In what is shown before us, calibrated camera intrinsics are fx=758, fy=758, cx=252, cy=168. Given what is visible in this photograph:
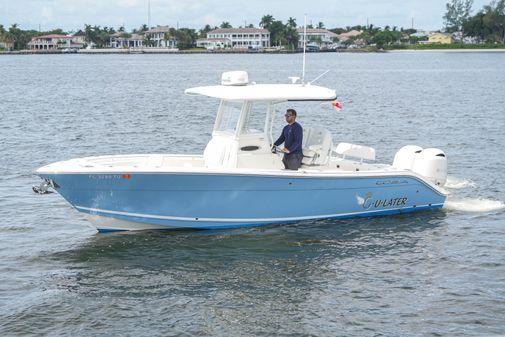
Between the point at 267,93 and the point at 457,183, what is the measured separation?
26.6 feet

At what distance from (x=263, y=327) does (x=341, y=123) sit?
2712 centimetres

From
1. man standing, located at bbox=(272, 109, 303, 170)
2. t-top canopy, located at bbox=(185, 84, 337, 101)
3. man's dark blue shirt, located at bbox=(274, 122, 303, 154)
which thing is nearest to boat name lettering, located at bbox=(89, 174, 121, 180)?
t-top canopy, located at bbox=(185, 84, 337, 101)

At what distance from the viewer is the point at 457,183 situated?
70.5 feet

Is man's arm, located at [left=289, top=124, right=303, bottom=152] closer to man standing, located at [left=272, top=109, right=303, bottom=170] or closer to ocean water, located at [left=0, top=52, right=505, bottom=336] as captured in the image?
man standing, located at [left=272, top=109, right=303, bottom=170]

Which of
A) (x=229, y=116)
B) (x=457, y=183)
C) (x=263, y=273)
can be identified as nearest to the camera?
(x=263, y=273)

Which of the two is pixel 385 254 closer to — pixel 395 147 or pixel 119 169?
pixel 119 169

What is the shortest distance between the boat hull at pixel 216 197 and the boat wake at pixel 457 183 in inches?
174

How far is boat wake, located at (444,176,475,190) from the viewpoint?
21.0 m

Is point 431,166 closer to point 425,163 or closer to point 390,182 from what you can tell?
point 425,163

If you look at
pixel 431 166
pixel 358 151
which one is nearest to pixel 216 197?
pixel 358 151

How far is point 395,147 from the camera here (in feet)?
96.1

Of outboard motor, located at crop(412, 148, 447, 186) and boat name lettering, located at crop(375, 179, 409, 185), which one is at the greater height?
outboard motor, located at crop(412, 148, 447, 186)

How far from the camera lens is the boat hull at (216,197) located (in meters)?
14.7

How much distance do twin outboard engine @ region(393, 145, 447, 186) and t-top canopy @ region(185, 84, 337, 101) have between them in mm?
2825
